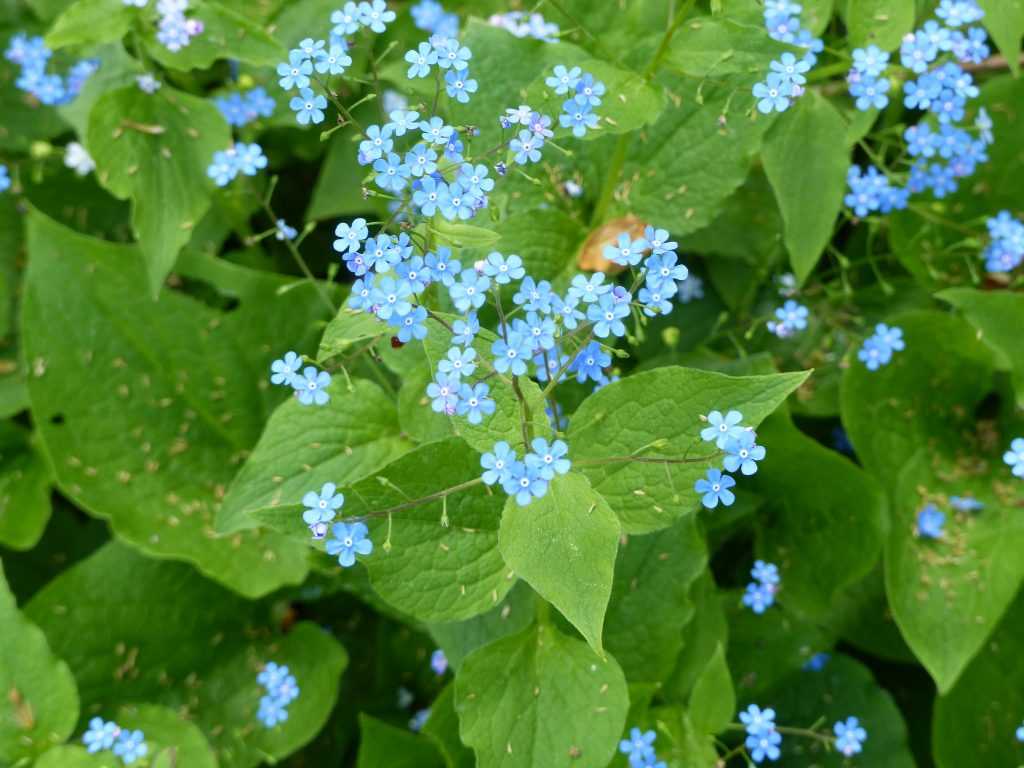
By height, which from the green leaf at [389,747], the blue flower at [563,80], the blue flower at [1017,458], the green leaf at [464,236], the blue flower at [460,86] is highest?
the blue flower at [460,86]

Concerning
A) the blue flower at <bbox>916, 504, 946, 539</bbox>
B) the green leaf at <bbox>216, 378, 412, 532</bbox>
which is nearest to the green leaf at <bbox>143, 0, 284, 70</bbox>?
the green leaf at <bbox>216, 378, 412, 532</bbox>

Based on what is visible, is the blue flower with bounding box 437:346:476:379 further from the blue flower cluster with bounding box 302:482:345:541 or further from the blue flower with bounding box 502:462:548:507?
the blue flower cluster with bounding box 302:482:345:541

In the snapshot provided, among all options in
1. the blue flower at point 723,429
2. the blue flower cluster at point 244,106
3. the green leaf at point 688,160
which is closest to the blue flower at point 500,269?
the blue flower at point 723,429

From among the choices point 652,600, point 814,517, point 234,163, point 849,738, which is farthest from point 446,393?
point 814,517

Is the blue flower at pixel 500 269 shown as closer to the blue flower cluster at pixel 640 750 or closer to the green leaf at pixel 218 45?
the blue flower cluster at pixel 640 750

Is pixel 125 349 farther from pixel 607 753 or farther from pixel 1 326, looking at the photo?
pixel 607 753

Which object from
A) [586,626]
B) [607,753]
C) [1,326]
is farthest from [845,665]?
[1,326]

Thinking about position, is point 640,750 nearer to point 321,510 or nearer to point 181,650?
point 321,510
